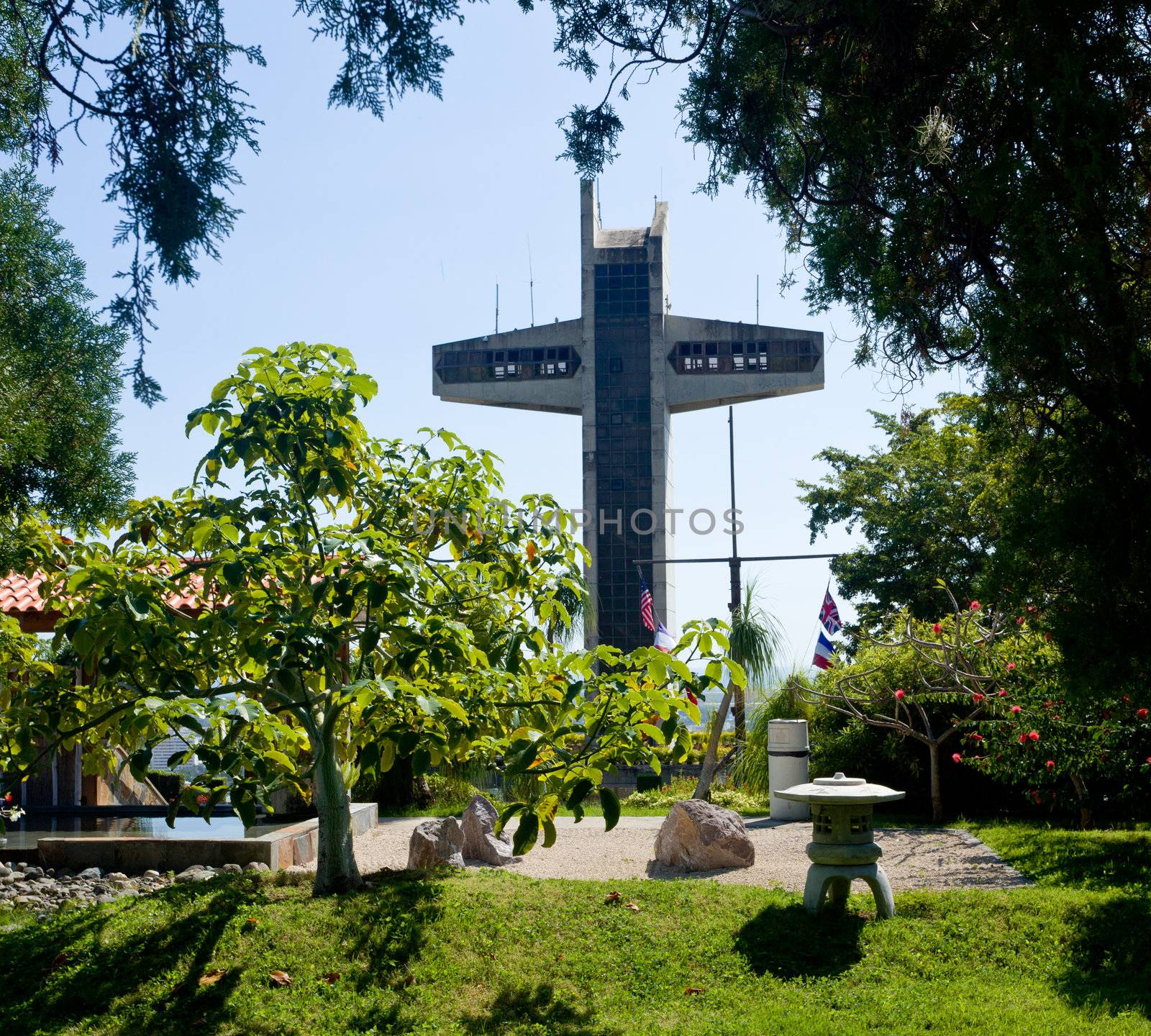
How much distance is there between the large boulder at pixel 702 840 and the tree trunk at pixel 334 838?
3.26 metres

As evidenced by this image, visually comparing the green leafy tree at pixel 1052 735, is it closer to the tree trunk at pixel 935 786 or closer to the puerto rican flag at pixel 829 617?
the tree trunk at pixel 935 786

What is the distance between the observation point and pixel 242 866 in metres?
8.76

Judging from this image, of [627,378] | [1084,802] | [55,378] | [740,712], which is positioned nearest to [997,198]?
[55,378]

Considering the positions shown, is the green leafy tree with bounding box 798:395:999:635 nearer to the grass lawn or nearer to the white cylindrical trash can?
the white cylindrical trash can

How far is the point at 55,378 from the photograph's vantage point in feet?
20.7

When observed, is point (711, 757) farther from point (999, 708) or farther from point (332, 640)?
point (332, 640)

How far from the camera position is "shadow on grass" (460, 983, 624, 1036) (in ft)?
16.6

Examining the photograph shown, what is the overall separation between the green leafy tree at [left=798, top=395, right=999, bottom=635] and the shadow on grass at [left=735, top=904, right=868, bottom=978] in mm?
12344

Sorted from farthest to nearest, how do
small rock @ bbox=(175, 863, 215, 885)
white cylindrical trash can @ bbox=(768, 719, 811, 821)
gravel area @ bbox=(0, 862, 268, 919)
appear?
white cylindrical trash can @ bbox=(768, 719, 811, 821), small rock @ bbox=(175, 863, 215, 885), gravel area @ bbox=(0, 862, 268, 919)

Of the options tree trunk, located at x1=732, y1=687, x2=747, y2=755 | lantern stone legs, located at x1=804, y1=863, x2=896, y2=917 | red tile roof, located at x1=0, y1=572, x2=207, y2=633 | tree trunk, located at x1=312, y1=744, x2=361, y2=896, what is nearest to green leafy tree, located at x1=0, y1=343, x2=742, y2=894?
tree trunk, located at x1=312, y1=744, x2=361, y2=896

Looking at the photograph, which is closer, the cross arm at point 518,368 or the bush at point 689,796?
the bush at point 689,796

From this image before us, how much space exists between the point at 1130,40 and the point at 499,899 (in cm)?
572

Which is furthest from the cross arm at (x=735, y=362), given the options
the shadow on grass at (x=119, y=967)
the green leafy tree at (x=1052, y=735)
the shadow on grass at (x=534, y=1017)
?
the shadow on grass at (x=534, y=1017)

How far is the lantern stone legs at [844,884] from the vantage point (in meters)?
6.71
